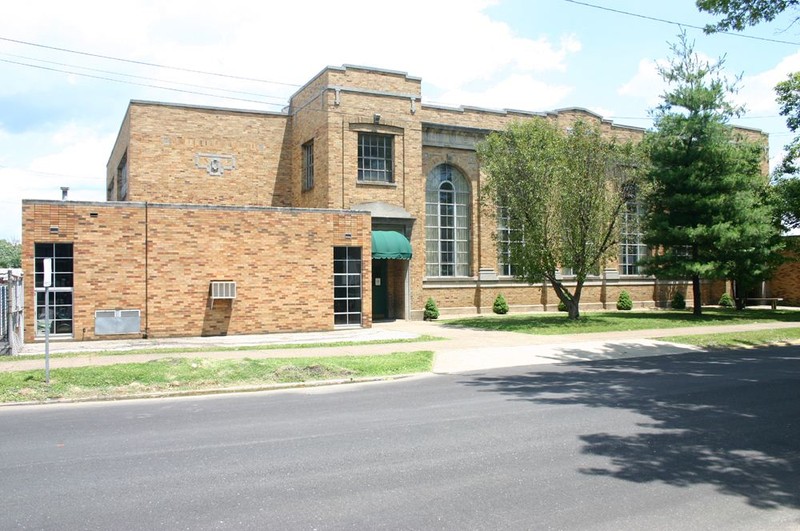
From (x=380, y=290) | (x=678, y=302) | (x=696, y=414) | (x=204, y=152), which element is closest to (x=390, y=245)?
(x=380, y=290)

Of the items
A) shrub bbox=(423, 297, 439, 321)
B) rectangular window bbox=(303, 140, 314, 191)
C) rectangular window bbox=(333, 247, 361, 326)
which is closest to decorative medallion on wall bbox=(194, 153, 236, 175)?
rectangular window bbox=(303, 140, 314, 191)

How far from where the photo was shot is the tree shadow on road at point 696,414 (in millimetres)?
6277

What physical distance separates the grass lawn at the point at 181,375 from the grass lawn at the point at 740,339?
9122 mm

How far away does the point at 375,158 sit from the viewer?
87.6 ft

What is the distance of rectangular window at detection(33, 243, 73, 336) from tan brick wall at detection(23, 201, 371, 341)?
24 centimetres

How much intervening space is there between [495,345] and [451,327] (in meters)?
5.71

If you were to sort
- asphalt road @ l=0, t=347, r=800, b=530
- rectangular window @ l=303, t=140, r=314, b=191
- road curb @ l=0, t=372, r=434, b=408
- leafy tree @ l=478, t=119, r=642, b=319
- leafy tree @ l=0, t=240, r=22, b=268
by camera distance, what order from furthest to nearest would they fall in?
1. leafy tree @ l=0, t=240, r=22, b=268
2. rectangular window @ l=303, t=140, r=314, b=191
3. leafy tree @ l=478, t=119, r=642, b=319
4. road curb @ l=0, t=372, r=434, b=408
5. asphalt road @ l=0, t=347, r=800, b=530

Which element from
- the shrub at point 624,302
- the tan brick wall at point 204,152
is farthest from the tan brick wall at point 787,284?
the tan brick wall at point 204,152

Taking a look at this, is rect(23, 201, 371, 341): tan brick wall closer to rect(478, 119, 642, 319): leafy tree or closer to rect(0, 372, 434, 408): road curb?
rect(478, 119, 642, 319): leafy tree

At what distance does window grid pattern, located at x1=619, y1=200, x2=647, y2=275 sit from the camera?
2625 centimetres

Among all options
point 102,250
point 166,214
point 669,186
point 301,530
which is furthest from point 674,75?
point 301,530

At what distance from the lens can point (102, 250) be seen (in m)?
19.0

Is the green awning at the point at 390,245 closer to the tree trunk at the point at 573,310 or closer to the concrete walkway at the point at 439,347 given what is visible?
the concrete walkway at the point at 439,347

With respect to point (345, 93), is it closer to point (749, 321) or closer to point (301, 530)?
point (749, 321)
